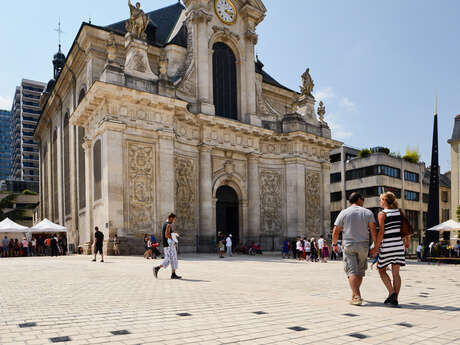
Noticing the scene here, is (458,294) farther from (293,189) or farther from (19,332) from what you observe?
(293,189)

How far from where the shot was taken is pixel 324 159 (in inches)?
1390

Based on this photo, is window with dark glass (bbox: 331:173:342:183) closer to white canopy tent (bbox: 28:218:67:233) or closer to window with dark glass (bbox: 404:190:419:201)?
window with dark glass (bbox: 404:190:419:201)

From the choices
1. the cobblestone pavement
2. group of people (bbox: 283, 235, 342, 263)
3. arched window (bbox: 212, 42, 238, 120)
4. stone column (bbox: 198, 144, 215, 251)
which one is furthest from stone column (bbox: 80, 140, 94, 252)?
the cobblestone pavement

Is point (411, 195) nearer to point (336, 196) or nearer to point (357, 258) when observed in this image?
point (336, 196)

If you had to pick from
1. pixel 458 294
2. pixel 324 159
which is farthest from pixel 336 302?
pixel 324 159

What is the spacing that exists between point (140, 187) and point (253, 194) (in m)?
10.1

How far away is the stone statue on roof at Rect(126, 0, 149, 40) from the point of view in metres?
24.9

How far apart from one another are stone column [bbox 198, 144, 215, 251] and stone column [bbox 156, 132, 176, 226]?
3402 mm

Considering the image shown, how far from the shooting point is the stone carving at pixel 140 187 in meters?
23.3

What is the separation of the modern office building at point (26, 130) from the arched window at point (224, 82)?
9024 cm

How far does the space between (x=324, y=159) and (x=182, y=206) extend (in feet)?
A: 48.0

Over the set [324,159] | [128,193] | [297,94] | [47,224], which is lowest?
[47,224]

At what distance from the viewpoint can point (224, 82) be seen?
31297mm

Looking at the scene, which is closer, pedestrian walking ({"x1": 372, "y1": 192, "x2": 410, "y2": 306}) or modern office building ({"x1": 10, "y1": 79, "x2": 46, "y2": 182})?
pedestrian walking ({"x1": 372, "y1": 192, "x2": 410, "y2": 306})
